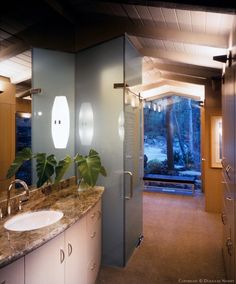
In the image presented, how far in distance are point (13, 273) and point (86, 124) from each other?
203cm

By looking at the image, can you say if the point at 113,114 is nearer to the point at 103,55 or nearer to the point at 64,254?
the point at 103,55

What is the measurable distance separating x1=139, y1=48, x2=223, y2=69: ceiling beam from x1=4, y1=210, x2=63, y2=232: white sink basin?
2.94m

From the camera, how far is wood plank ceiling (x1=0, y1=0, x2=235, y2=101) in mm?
2240

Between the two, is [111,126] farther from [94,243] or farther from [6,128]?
Answer: [94,243]

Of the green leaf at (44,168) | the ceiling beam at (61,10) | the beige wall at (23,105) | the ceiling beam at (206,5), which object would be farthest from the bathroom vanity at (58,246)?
the ceiling beam at (61,10)

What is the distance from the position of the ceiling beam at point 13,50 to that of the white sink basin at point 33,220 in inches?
56.9

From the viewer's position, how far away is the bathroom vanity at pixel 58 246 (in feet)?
4.33

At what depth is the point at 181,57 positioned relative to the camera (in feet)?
12.0

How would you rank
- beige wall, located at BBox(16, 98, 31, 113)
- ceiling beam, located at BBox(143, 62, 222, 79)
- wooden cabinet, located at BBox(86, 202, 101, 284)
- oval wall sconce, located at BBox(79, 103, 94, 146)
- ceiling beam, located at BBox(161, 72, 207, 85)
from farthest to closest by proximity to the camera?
ceiling beam, located at BBox(161, 72, 207, 85)
ceiling beam, located at BBox(143, 62, 222, 79)
oval wall sconce, located at BBox(79, 103, 94, 146)
beige wall, located at BBox(16, 98, 31, 113)
wooden cabinet, located at BBox(86, 202, 101, 284)

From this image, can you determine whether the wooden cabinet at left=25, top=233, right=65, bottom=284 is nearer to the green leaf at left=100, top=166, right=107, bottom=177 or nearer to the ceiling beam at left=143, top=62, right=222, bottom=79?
the green leaf at left=100, top=166, right=107, bottom=177

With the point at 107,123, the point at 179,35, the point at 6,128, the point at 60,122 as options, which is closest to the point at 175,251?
the point at 107,123

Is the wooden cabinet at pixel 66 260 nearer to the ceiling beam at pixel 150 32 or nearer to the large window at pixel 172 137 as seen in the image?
the ceiling beam at pixel 150 32

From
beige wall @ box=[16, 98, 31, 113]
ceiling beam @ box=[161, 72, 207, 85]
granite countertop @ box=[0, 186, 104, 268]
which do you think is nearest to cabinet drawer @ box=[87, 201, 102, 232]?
granite countertop @ box=[0, 186, 104, 268]

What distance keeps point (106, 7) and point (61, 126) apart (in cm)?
157
